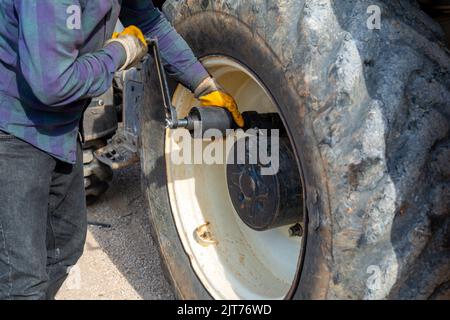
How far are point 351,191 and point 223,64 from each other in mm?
783

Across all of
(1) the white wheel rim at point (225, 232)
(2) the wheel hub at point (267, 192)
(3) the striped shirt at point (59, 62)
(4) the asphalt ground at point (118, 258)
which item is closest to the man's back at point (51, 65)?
(3) the striped shirt at point (59, 62)

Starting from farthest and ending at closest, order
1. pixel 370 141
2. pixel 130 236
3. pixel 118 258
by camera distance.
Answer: pixel 130 236
pixel 118 258
pixel 370 141

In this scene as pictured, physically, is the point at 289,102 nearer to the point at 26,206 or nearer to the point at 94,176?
the point at 26,206

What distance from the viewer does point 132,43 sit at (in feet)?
6.27

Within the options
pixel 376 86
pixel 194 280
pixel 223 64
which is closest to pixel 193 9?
pixel 223 64

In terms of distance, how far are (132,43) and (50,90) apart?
0.40 m

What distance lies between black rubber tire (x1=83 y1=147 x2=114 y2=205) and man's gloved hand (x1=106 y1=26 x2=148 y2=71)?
1.32 m

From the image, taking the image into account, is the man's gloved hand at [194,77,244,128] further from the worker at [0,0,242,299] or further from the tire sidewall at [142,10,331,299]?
the tire sidewall at [142,10,331,299]

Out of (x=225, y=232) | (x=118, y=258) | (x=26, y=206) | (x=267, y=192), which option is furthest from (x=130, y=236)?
(x=267, y=192)

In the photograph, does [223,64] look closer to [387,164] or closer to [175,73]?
[175,73]

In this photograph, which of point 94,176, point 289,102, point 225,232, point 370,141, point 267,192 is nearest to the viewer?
point 370,141

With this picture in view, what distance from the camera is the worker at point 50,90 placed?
158 cm

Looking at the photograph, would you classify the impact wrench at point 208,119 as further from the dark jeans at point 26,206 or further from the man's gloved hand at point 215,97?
the dark jeans at point 26,206

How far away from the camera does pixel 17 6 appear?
5.38 ft
